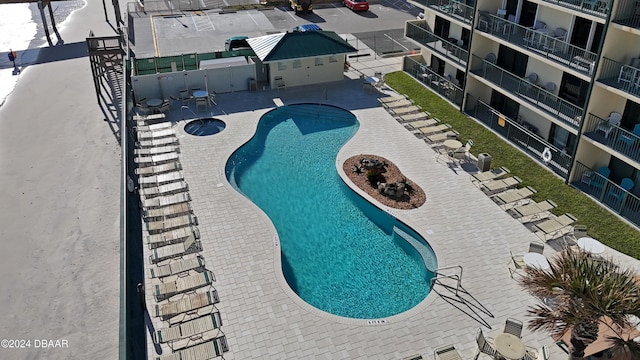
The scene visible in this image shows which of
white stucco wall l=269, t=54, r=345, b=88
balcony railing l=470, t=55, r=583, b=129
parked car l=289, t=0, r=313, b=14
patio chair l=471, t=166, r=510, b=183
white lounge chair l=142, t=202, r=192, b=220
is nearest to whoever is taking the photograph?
white lounge chair l=142, t=202, r=192, b=220

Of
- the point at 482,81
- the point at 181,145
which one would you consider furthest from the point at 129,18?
the point at 482,81

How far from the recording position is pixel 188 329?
16.3 m

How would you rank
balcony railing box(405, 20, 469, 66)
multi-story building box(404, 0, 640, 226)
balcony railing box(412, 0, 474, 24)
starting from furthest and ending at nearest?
balcony railing box(405, 20, 469, 66)
balcony railing box(412, 0, 474, 24)
multi-story building box(404, 0, 640, 226)

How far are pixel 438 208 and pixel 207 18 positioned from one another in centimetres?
3596

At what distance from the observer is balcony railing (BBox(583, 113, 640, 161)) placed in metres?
20.9

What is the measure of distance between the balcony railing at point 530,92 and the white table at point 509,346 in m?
11.8

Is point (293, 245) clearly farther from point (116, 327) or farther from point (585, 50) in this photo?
point (585, 50)

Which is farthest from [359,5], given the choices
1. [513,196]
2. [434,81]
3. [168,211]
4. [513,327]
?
[513,327]

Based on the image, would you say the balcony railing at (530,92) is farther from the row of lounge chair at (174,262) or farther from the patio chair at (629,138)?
the row of lounge chair at (174,262)

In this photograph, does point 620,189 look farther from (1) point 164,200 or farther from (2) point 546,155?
(1) point 164,200

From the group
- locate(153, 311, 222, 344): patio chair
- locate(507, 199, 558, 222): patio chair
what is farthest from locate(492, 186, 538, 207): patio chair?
locate(153, 311, 222, 344): patio chair

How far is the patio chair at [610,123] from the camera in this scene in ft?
72.2

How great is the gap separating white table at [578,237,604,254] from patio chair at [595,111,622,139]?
17.1ft

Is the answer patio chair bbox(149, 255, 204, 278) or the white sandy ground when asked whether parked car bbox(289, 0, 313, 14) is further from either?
patio chair bbox(149, 255, 204, 278)
